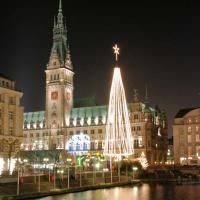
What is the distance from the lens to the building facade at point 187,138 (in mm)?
154500

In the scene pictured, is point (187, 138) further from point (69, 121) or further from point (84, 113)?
point (69, 121)

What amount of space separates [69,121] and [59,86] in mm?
16280

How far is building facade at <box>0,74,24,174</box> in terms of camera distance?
332 feet

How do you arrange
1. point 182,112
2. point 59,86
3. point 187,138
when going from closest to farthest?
1. point 187,138
2. point 182,112
3. point 59,86

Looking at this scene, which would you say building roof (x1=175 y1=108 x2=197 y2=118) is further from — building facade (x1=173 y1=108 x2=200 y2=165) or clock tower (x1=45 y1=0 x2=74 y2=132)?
clock tower (x1=45 y1=0 x2=74 y2=132)

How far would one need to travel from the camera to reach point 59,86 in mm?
186750

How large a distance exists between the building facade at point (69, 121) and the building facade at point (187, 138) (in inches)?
568

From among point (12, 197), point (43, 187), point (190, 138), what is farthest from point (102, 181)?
point (190, 138)

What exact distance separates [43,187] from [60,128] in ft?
364

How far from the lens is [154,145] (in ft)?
581

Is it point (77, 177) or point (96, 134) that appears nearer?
point (77, 177)

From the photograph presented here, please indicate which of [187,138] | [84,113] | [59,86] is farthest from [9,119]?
[84,113]

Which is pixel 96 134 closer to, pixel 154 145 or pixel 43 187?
pixel 154 145

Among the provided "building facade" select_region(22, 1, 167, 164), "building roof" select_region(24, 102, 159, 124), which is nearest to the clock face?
"building facade" select_region(22, 1, 167, 164)
